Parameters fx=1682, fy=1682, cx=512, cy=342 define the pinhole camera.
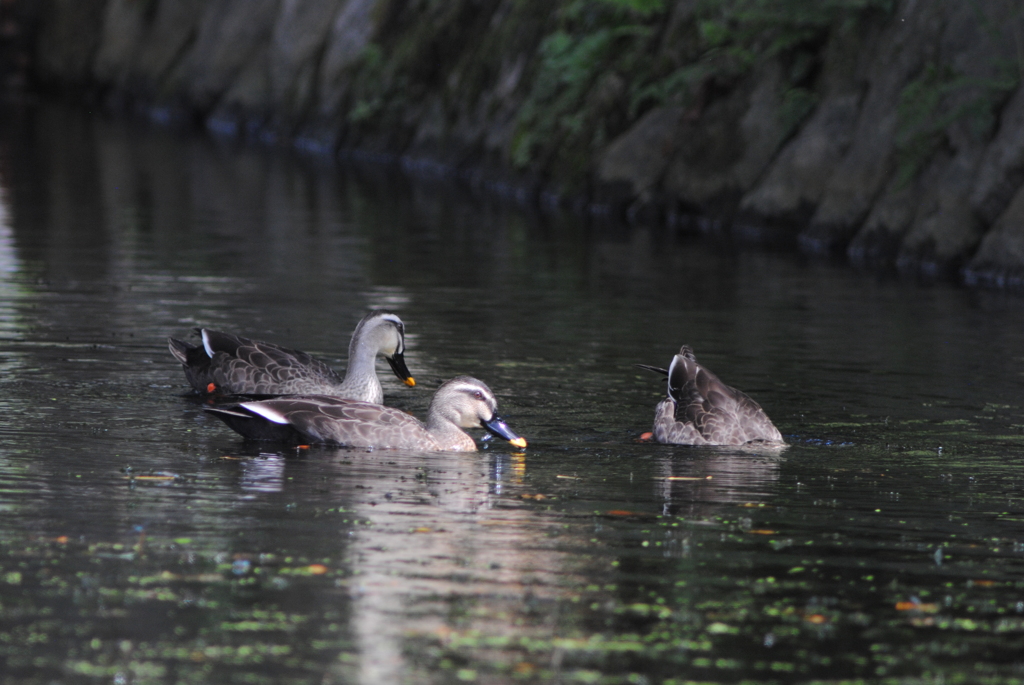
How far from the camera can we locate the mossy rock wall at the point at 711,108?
23.8 m

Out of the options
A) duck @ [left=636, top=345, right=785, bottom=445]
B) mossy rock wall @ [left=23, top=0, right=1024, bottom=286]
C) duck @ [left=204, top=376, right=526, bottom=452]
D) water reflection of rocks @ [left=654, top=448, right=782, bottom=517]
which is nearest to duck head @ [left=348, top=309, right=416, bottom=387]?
duck @ [left=204, top=376, right=526, bottom=452]

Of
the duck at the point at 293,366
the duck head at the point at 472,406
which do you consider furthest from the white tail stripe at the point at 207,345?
the duck head at the point at 472,406

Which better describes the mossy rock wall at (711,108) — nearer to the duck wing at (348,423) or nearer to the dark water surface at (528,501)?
the dark water surface at (528,501)

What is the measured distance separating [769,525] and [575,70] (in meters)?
25.7

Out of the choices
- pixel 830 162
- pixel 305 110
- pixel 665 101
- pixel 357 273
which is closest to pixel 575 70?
pixel 665 101

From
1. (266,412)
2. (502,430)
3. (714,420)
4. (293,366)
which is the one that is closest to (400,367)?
(293,366)

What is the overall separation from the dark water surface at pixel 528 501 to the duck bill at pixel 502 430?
169mm

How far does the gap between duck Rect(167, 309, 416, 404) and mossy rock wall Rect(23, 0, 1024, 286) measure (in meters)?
12.2

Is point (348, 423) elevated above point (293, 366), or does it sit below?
below

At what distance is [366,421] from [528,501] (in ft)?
6.14

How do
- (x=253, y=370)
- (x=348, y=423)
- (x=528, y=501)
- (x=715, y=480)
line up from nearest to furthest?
(x=528, y=501)
(x=715, y=480)
(x=348, y=423)
(x=253, y=370)

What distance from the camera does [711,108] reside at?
30.6 metres

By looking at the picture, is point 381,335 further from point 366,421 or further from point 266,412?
point 266,412

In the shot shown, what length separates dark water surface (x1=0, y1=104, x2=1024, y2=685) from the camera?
682 centimetres
